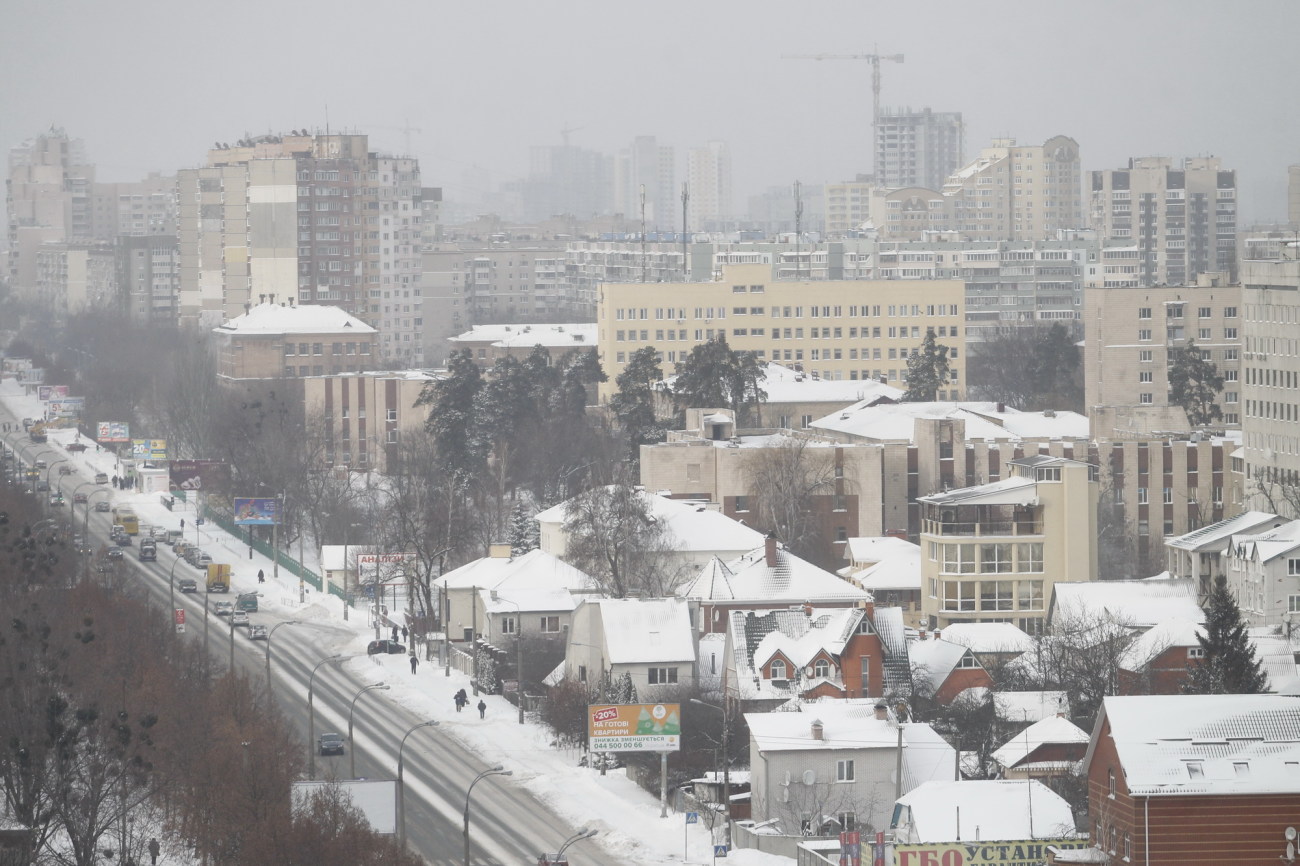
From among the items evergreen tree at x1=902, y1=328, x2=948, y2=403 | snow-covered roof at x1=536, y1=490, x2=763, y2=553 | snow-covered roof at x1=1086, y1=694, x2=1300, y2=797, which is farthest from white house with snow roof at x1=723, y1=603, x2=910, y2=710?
evergreen tree at x1=902, y1=328, x2=948, y2=403

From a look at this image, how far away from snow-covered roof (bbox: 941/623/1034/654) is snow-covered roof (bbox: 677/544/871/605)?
3083mm

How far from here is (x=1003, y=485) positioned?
86125 mm

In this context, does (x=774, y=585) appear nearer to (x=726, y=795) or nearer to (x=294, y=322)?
(x=726, y=795)

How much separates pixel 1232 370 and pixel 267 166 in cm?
8090

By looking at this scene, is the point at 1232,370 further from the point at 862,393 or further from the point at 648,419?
the point at 648,419

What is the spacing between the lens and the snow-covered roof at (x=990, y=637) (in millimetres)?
73750

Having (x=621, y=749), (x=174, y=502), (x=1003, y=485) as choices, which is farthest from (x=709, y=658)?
(x=174, y=502)

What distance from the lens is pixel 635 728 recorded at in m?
61.9

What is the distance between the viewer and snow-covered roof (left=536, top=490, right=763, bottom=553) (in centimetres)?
8762

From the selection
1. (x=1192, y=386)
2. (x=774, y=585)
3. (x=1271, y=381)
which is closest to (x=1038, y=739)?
(x=774, y=585)

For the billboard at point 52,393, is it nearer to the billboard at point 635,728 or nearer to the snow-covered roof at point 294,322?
Answer: the snow-covered roof at point 294,322

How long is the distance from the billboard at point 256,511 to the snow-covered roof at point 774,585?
91.3 feet

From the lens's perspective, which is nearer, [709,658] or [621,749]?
[621,749]

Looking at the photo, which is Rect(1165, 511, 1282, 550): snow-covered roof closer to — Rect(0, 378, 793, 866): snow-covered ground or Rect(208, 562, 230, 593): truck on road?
Rect(0, 378, 793, 866): snow-covered ground
